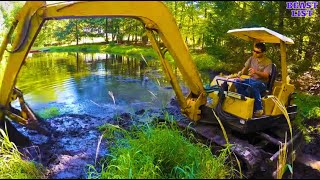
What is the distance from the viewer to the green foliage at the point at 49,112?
8.33m

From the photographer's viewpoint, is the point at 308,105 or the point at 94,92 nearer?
the point at 308,105

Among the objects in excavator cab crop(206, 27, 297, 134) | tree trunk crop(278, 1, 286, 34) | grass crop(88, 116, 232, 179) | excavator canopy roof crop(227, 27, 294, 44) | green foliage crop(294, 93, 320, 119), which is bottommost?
green foliage crop(294, 93, 320, 119)

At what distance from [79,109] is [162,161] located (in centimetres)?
527

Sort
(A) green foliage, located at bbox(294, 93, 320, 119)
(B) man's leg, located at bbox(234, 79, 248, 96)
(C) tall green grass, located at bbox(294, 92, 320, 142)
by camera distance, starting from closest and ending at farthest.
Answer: (B) man's leg, located at bbox(234, 79, 248, 96) → (C) tall green grass, located at bbox(294, 92, 320, 142) → (A) green foliage, located at bbox(294, 93, 320, 119)

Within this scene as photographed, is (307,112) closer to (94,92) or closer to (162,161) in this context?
(162,161)

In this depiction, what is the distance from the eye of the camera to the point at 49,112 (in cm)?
870

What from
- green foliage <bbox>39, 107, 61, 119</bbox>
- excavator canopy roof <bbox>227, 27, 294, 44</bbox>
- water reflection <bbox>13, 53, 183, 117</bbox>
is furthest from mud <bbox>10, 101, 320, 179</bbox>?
excavator canopy roof <bbox>227, 27, 294, 44</bbox>

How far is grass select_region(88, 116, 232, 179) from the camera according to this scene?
3982mm

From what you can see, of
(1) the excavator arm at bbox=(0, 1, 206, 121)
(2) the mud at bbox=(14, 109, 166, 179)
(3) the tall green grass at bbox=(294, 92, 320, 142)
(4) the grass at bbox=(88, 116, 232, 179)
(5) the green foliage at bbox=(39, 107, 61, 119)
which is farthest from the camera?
(5) the green foliage at bbox=(39, 107, 61, 119)

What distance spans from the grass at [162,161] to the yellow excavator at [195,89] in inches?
22.9

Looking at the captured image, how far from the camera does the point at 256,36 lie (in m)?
6.02

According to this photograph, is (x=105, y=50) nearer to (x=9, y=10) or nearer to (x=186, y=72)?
(x=9, y=10)

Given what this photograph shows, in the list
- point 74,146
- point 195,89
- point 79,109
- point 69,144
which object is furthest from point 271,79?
point 79,109

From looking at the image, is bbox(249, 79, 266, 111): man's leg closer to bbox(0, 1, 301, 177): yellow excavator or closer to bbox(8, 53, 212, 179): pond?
bbox(0, 1, 301, 177): yellow excavator
